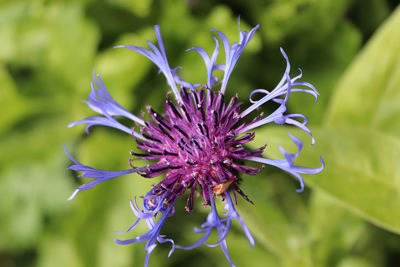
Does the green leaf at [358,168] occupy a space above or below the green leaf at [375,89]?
below

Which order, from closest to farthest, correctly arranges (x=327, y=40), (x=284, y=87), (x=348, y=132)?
(x=284, y=87) < (x=348, y=132) < (x=327, y=40)

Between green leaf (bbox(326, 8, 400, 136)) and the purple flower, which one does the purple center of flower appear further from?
green leaf (bbox(326, 8, 400, 136))

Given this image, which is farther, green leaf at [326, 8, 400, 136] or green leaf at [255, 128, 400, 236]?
green leaf at [326, 8, 400, 136]

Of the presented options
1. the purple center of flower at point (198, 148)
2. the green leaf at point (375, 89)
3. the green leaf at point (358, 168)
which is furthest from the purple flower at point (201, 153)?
the green leaf at point (375, 89)

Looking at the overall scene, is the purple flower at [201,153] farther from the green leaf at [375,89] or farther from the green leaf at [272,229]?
the green leaf at [375,89]

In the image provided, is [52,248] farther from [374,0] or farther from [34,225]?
[374,0]

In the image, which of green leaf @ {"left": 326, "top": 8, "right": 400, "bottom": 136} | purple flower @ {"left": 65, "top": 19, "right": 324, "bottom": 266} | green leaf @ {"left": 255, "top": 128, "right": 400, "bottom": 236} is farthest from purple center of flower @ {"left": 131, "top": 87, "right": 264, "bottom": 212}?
green leaf @ {"left": 326, "top": 8, "right": 400, "bottom": 136}

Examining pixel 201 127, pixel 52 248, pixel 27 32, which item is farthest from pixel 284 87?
pixel 52 248
